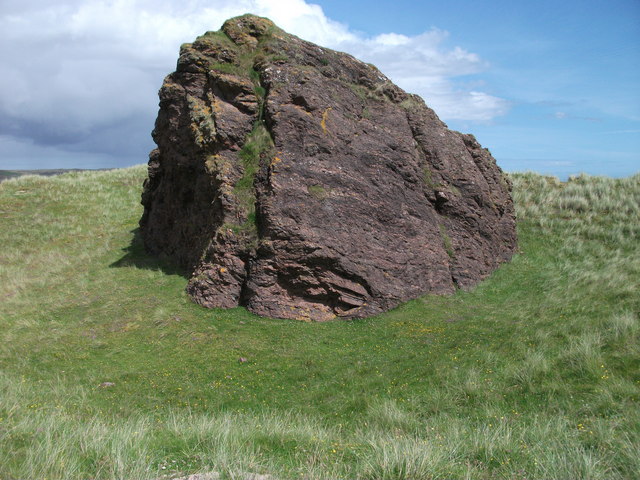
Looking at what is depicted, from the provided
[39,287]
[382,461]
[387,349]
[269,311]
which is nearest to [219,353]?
[269,311]

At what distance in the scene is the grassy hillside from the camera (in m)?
5.18

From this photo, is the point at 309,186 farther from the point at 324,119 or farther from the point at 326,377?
the point at 326,377

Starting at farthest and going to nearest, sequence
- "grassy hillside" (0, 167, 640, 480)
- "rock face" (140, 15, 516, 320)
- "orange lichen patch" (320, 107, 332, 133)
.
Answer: "orange lichen patch" (320, 107, 332, 133) < "rock face" (140, 15, 516, 320) < "grassy hillside" (0, 167, 640, 480)

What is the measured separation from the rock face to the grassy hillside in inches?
41.5

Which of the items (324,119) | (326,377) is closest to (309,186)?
(324,119)

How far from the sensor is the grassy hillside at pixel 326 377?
5180mm

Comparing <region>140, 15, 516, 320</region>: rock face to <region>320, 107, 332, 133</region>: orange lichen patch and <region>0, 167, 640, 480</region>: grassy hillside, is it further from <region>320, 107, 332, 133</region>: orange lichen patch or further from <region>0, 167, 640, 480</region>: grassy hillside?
<region>0, 167, 640, 480</region>: grassy hillside

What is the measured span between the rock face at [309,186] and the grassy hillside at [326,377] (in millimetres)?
1055

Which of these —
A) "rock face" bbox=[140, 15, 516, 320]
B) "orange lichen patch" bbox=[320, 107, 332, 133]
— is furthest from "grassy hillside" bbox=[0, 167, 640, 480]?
"orange lichen patch" bbox=[320, 107, 332, 133]

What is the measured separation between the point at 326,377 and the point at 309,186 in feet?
22.1

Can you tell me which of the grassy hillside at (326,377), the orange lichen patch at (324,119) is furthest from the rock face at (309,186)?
the grassy hillside at (326,377)

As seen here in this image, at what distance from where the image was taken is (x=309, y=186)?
15.2m

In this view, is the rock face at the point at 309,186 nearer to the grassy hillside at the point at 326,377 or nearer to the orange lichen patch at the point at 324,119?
the orange lichen patch at the point at 324,119

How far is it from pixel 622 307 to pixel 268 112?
12031mm
